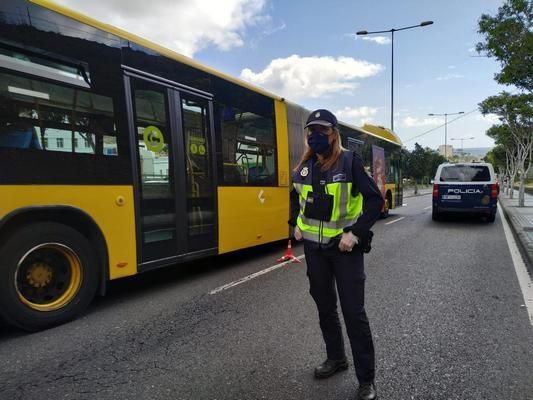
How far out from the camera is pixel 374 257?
7.95 meters

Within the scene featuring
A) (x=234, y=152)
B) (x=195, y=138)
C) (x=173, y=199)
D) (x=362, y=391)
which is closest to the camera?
(x=362, y=391)

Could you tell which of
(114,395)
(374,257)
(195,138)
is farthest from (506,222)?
(114,395)

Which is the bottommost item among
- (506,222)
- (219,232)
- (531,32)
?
(506,222)

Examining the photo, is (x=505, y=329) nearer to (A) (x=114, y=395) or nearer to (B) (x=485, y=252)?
(A) (x=114, y=395)

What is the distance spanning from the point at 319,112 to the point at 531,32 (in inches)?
413

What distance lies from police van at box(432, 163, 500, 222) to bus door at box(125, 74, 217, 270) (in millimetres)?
9406

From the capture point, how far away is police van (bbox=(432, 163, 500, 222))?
1295 cm

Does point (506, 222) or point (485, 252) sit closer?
point (485, 252)

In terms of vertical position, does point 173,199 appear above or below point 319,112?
below

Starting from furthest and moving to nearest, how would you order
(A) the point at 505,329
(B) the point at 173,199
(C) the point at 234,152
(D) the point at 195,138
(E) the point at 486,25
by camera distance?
(E) the point at 486,25
(C) the point at 234,152
(D) the point at 195,138
(B) the point at 173,199
(A) the point at 505,329

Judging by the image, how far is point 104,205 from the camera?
471 cm

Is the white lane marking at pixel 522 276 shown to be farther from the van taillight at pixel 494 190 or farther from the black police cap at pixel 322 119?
the black police cap at pixel 322 119

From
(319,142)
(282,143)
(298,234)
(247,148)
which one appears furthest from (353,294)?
(282,143)

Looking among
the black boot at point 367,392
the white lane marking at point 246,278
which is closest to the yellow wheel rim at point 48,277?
the white lane marking at point 246,278
